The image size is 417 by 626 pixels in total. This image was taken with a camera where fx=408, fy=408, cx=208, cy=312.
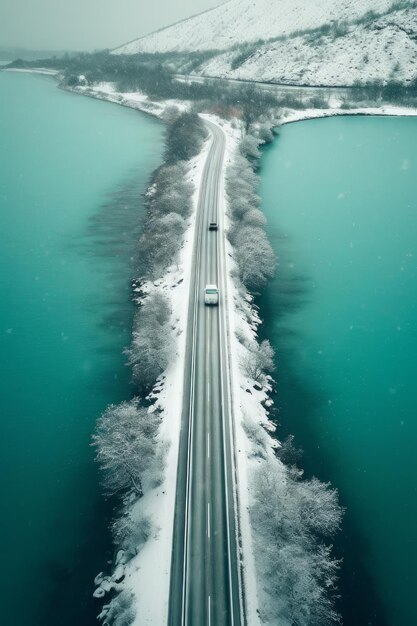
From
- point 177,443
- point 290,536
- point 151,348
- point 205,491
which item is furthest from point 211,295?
point 290,536

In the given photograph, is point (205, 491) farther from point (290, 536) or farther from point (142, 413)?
point (142, 413)

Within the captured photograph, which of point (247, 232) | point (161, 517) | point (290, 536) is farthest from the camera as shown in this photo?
Answer: point (247, 232)

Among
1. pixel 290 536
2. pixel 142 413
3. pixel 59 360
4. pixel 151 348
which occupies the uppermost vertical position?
pixel 151 348

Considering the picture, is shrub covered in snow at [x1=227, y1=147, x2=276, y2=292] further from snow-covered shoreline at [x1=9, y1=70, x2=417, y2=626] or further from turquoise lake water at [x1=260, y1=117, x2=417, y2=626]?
turquoise lake water at [x1=260, y1=117, x2=417, y2=626]

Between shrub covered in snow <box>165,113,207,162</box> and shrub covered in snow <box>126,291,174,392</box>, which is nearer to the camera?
shrub covered in snow <box>126,291,174,392</box>

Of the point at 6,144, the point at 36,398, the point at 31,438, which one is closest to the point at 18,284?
the point at 36,398

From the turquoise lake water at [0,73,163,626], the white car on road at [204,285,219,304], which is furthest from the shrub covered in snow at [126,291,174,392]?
the white car on road at [204,285,219,304]

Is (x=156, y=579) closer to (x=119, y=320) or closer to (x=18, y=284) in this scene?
(x=119, y=320)
